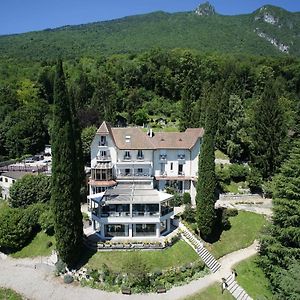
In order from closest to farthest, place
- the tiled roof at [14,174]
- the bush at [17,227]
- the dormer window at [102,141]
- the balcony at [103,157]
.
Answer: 1. the bush at [17,227]
2. the balcony at [103,157]
3. the dormer window at [102,141]
4. the tiled roof at [14,174]

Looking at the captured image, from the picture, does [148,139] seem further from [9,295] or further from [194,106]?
[9,295]

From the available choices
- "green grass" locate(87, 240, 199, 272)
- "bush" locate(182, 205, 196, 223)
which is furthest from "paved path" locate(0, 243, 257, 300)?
"bush" locate(182, 205, 196, 223)

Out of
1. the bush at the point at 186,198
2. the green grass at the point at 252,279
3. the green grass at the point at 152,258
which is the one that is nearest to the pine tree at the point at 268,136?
the bush at the point at 186,198

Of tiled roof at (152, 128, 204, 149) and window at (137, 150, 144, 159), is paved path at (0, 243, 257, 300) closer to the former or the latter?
tiled roof at (152, 128, 204, 149)

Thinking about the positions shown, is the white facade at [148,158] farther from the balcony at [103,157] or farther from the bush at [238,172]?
the bush at [238,172]

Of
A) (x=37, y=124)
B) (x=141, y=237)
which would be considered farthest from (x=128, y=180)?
(x=37, y=124)

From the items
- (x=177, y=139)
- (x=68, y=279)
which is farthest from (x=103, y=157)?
(x=68, y=279)
